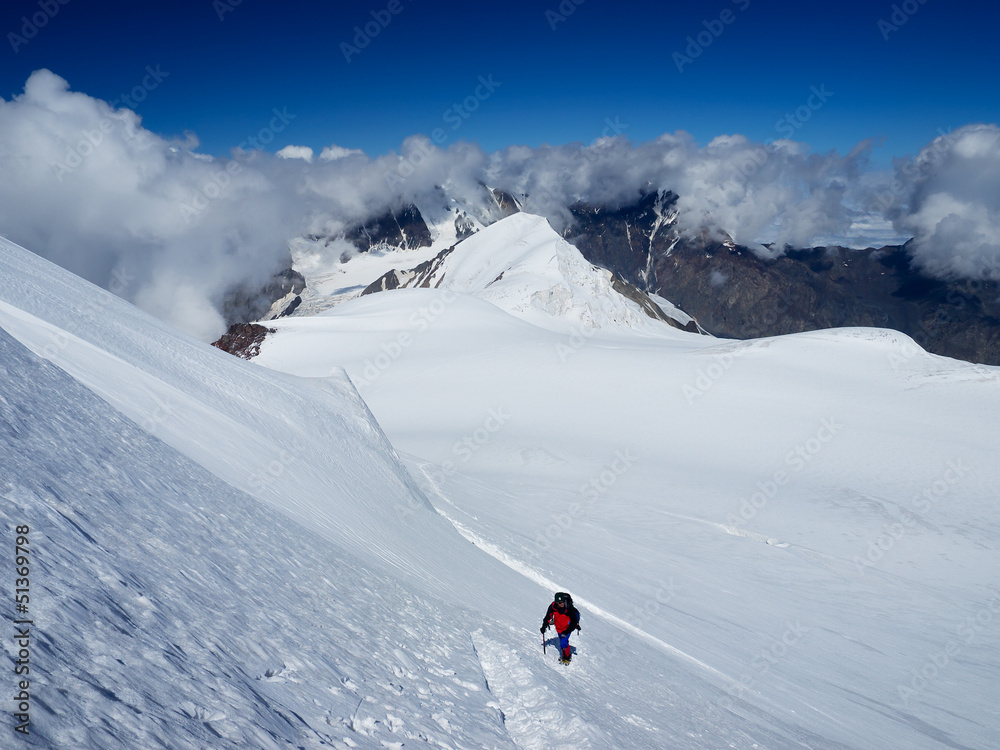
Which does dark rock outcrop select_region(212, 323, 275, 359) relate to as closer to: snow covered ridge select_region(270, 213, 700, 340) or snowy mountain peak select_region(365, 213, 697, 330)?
snow covered ridge select_region(270, 213, 700, 340)

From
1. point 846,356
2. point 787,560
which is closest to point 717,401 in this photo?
point 846,356

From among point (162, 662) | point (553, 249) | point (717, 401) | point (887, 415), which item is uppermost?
point (553, 249)

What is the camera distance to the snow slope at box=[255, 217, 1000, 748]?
11.7 meters

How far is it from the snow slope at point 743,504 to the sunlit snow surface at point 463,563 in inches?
5.5

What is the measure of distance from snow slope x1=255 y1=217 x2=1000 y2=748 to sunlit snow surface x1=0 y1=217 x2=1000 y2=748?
14cm

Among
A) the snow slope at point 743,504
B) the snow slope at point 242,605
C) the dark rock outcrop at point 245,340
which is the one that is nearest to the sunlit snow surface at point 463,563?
the snow slope at point 242,605

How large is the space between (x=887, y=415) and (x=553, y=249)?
59771mm

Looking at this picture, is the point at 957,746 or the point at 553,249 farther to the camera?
the point at 553,249

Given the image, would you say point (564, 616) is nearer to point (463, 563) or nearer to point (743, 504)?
point (463, 563)

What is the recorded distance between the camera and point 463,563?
472 inches

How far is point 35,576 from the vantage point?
3893 millimetres

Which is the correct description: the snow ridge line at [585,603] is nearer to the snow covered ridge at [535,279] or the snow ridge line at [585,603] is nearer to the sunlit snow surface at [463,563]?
the sunlit snow surface at [463,563]

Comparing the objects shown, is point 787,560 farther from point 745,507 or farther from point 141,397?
point 141,397

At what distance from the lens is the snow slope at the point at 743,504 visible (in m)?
11.7
